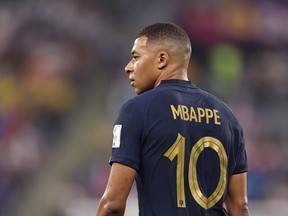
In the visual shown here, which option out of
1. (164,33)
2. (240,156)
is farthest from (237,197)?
(164,33)

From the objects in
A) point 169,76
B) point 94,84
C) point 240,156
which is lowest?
point 240,156

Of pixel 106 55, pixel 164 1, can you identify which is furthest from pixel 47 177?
pixel 164 1

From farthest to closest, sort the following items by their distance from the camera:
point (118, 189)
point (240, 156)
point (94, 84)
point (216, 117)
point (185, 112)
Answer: point (94, 84), point (240, 156), point (216, 117), point (185, 112), point (118, 189)

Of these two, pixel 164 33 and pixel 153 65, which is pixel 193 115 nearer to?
pixel 153 65

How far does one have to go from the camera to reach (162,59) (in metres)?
3.83

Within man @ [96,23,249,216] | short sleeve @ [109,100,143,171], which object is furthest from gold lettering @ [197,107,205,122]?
short sleeve @ [109,100,143,171]

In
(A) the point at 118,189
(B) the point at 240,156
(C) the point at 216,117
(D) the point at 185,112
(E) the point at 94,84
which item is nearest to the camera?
(A) the point at 118,189

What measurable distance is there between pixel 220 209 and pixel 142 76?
0.76 meters

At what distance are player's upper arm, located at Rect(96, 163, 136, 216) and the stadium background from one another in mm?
6502

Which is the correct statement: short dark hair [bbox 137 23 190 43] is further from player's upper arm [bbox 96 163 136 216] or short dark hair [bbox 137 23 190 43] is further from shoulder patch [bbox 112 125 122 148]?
player's upper arm [bbox 96 163 136 216]

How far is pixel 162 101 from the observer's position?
3.69 metres

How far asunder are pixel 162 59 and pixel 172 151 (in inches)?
19.4

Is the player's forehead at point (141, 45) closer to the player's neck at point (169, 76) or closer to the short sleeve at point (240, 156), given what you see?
the player's neck at point (169, 76)

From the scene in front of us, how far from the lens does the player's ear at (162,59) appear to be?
3.82 metres
